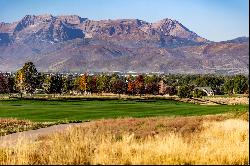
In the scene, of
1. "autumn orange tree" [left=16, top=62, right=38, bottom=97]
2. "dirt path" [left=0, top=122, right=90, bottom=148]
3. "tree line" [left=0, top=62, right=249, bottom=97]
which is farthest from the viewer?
"tree line" [left=0, top=62, right=249, bottom=97]

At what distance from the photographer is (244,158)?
1359 cm

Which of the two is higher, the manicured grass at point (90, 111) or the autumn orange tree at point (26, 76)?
the autumn orange tree at point (26, 76)

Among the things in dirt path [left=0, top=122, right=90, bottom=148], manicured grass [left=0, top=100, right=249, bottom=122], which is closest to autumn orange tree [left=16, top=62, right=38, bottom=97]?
manicured grass [left=0, top=100, right=249, bottom=122]

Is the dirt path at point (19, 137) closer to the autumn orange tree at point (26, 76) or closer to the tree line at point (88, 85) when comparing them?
the tree line at point (88, 85)

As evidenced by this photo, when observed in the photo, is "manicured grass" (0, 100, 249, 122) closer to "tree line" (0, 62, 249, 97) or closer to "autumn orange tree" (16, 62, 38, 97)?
"tree line" (0, 62, 249, 97)

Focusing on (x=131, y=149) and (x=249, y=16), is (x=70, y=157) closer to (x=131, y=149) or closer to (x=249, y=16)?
(x=131, y=149)

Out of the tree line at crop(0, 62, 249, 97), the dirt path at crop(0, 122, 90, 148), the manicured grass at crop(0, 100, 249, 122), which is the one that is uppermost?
the tree line at crop(0, 62, 249, 97)

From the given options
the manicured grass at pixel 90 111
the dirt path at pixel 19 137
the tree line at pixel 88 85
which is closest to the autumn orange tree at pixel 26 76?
the tree line at pixel 88 85

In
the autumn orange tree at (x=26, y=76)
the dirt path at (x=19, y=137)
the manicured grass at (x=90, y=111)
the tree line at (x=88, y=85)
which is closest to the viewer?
the dirt path at (x=19, y=137)

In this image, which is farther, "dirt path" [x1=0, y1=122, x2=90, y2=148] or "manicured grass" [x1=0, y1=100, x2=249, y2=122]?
"manicured grass" [x1=0, y1=100, x2=249, y2=122]

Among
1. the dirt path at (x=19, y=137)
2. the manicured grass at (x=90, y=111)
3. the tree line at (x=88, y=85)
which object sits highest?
the tree line at (x=88, y=85)

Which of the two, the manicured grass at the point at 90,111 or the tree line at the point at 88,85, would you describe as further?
the tree line at the point at 88,85

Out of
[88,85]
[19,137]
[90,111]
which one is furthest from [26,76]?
[19,137]

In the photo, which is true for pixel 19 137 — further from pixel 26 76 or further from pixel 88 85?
pixel 88 85
